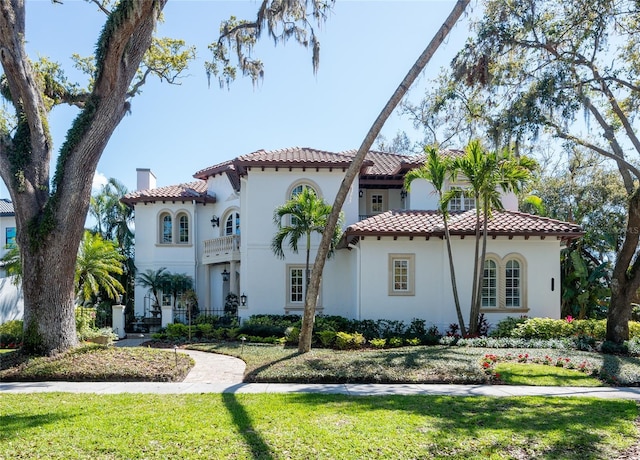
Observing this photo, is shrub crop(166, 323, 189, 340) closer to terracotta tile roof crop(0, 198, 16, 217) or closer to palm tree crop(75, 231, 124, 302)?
palm tree crop(75, 231, 124, 302)

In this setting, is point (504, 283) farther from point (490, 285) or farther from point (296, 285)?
point (296, 285)

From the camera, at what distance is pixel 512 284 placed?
1681 centimetres

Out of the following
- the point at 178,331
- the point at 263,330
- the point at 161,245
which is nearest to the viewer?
the point at 263,330

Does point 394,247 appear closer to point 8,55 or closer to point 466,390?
point 466,390

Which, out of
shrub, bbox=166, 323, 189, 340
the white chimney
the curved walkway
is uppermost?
the white chimney

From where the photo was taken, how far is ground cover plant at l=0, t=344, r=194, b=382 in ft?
31.7

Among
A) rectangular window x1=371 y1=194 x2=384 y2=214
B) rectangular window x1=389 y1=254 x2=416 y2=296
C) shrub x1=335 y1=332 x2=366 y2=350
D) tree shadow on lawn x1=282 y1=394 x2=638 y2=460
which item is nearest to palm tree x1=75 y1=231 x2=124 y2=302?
shrub x1=335 y1=332 x2=366 y2=350

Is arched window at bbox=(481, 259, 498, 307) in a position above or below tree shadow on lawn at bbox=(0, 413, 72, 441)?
above

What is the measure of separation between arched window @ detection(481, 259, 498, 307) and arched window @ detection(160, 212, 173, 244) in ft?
49.3

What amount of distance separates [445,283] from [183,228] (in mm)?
13461

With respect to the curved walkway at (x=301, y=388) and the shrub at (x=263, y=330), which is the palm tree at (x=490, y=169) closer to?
the curved walkway at (x=301, y=388)

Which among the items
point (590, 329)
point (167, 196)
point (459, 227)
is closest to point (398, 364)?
point (459, 227)

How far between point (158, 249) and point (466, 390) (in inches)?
698

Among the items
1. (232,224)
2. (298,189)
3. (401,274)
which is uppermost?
(298,189)
